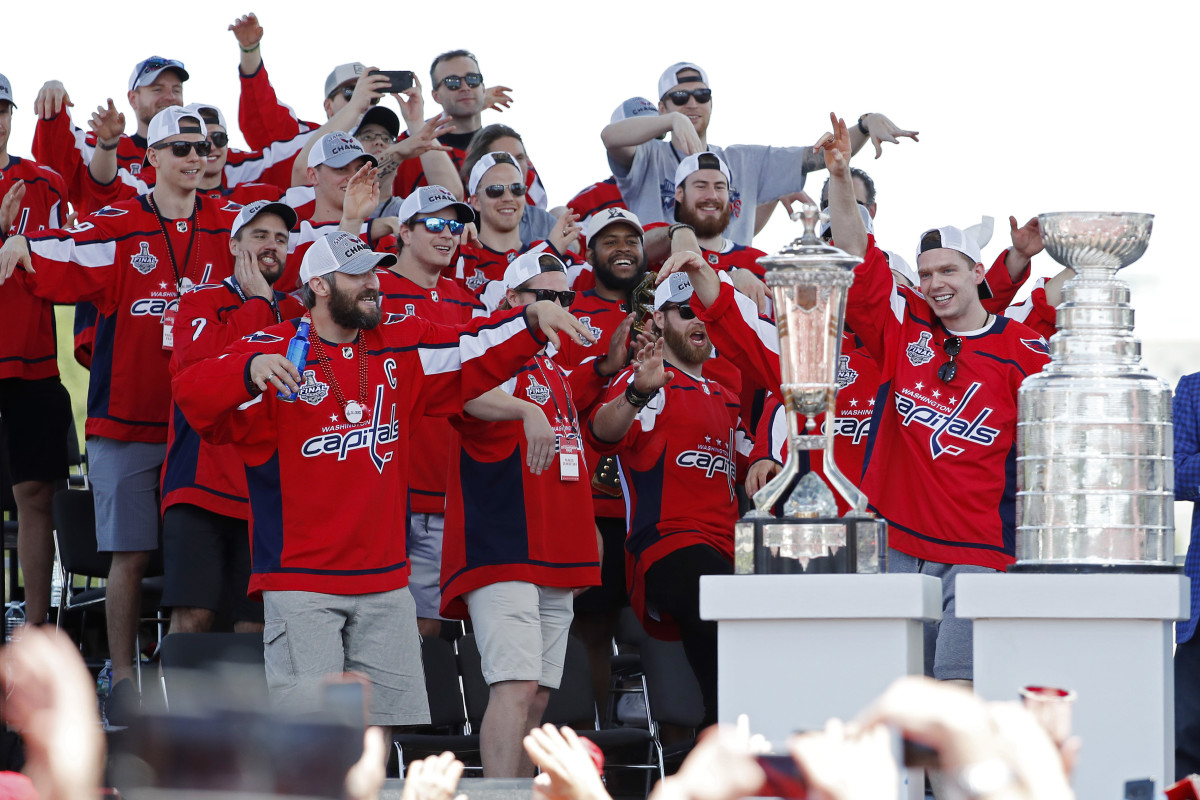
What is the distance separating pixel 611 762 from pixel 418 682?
1.29m

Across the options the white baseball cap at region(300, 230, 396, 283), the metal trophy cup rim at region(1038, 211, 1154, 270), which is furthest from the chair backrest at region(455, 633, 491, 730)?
the metal trophy cup rim at region(1038, 211, 1154, 270)

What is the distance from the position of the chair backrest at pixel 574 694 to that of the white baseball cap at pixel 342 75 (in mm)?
3873

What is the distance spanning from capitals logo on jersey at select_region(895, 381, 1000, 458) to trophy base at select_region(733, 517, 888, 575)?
2.19 m

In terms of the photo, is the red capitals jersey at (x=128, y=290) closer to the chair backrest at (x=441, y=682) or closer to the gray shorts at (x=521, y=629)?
the chair backrest at (x=441, y=682)

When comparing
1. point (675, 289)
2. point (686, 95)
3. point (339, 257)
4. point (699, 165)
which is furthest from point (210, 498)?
point (686, 95)

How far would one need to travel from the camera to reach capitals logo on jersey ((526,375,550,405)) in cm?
607

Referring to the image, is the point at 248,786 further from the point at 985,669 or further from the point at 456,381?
the point at 456,381

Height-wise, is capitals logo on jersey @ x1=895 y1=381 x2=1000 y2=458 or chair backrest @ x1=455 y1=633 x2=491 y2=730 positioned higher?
capitals logo on jersey @ x1=895 y1=381 x2=1000 y2=458

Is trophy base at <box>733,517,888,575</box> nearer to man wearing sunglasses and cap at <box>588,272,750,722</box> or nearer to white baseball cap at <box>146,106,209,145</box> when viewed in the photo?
man wearing sunglasses and cap at <box>588,272,750,722</box>

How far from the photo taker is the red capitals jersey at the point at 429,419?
21.0 feet

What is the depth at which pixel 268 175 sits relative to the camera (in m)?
8.46

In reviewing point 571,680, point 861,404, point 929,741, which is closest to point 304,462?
point 571,680

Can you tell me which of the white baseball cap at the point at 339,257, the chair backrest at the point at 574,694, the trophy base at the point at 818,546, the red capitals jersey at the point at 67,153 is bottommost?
the chair backrest at the point at 574,694

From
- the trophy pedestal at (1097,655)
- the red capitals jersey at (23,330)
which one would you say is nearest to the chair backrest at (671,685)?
the trophy pedestal at (1097,655)
